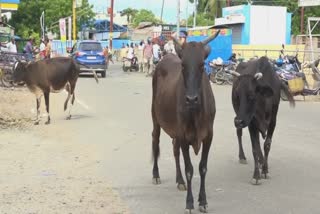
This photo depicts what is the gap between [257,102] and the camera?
7.97 m

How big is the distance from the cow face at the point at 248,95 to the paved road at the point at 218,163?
91cm

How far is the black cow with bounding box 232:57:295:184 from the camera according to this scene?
7719 millimetres

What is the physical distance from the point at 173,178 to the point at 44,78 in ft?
23.1

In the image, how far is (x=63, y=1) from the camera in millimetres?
66125

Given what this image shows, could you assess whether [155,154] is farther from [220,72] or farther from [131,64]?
[131,64]

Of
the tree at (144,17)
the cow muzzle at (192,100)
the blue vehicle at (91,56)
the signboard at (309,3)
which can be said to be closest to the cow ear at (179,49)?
the cow muzzle at (192,100)

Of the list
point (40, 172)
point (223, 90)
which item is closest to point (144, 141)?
point (40, 172)

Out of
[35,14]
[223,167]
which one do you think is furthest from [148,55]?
[35,14]

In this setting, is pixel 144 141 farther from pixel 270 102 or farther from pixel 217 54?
pixel 217 54

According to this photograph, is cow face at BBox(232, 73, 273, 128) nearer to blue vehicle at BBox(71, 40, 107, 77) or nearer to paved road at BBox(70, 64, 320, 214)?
paved road at BBox(70, 64, 320, 214)

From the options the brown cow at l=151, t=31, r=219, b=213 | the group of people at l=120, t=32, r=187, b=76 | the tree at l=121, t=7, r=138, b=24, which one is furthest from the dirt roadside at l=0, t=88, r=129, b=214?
the tree at l=121, t=7, r=138, b=24

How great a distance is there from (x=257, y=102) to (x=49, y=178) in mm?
3193

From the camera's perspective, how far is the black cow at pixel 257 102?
7719 millimetres

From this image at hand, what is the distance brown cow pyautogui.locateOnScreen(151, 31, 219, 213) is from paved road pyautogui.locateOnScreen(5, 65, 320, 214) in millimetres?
551
